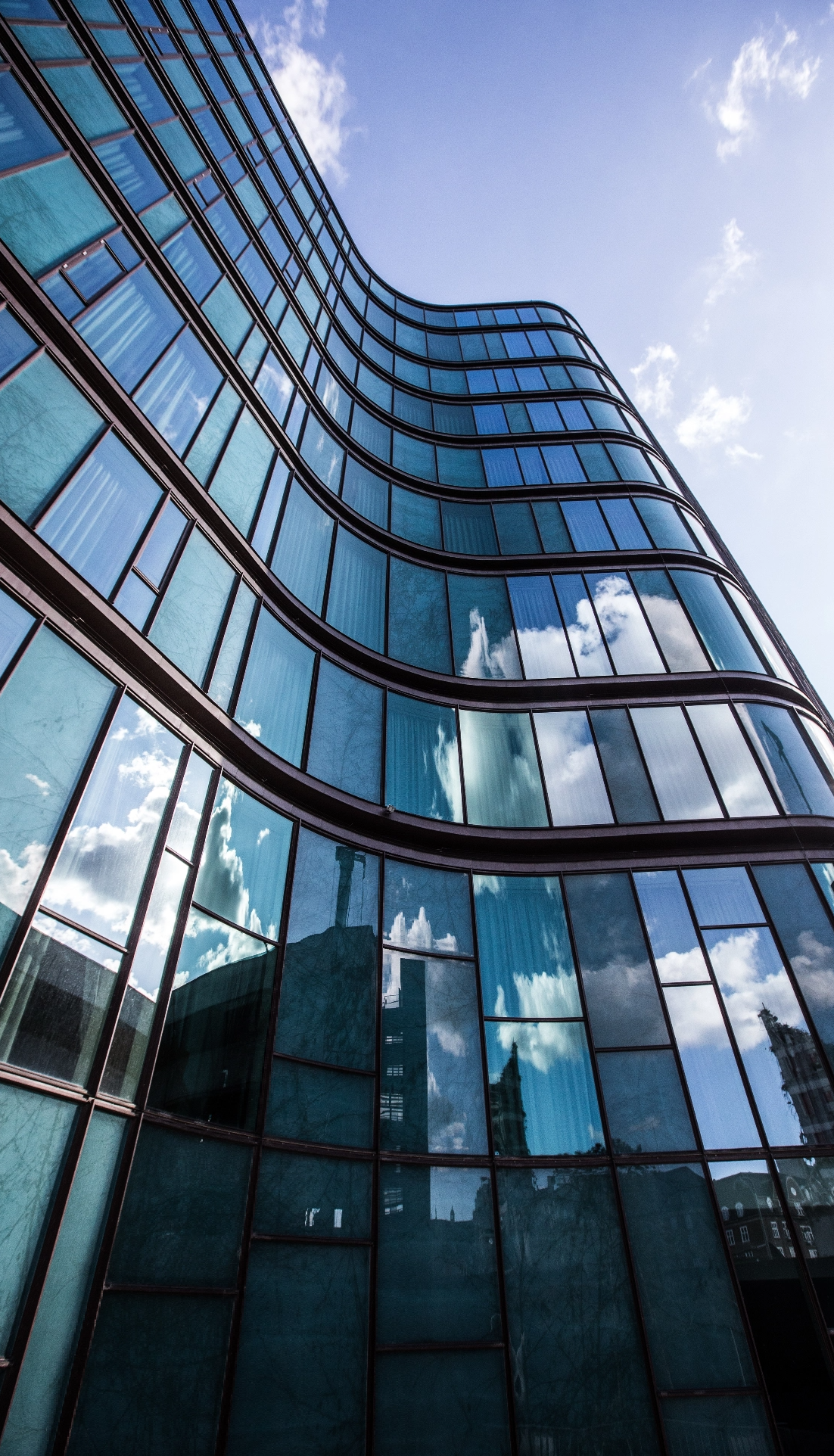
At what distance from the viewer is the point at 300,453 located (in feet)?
56.7

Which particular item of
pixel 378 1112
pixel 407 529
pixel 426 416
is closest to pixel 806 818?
pixel 378 1112

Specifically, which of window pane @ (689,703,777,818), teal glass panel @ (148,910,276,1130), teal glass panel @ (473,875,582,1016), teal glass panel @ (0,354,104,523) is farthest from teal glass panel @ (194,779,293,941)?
window pane @ (689,703,777,818)

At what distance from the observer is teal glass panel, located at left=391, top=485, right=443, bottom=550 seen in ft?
65.3

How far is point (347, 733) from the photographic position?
14.1m

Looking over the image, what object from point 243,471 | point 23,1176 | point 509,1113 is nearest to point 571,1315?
point 509,1113

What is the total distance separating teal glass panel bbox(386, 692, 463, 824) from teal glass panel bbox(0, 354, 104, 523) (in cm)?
741

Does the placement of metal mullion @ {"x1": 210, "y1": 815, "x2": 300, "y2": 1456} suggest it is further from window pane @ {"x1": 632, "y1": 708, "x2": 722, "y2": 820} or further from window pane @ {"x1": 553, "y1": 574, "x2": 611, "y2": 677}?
window pane @ {"x1": 553, "y1": 574, "x2": 611, "y2": 677}

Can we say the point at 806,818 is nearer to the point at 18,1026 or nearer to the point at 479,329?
the point at 18,1026

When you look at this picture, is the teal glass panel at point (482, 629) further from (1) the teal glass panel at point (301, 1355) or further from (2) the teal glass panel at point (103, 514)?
(1) the teal glass panel at point (301, 1355)

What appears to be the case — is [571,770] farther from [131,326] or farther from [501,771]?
[131,326]

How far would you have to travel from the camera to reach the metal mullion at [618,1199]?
912 cm

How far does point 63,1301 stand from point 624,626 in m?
15.9

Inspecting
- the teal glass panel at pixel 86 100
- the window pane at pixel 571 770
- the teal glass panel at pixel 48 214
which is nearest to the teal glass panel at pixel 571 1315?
the window pane at pixel 571 770

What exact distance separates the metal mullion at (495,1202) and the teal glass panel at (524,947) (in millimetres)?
87
